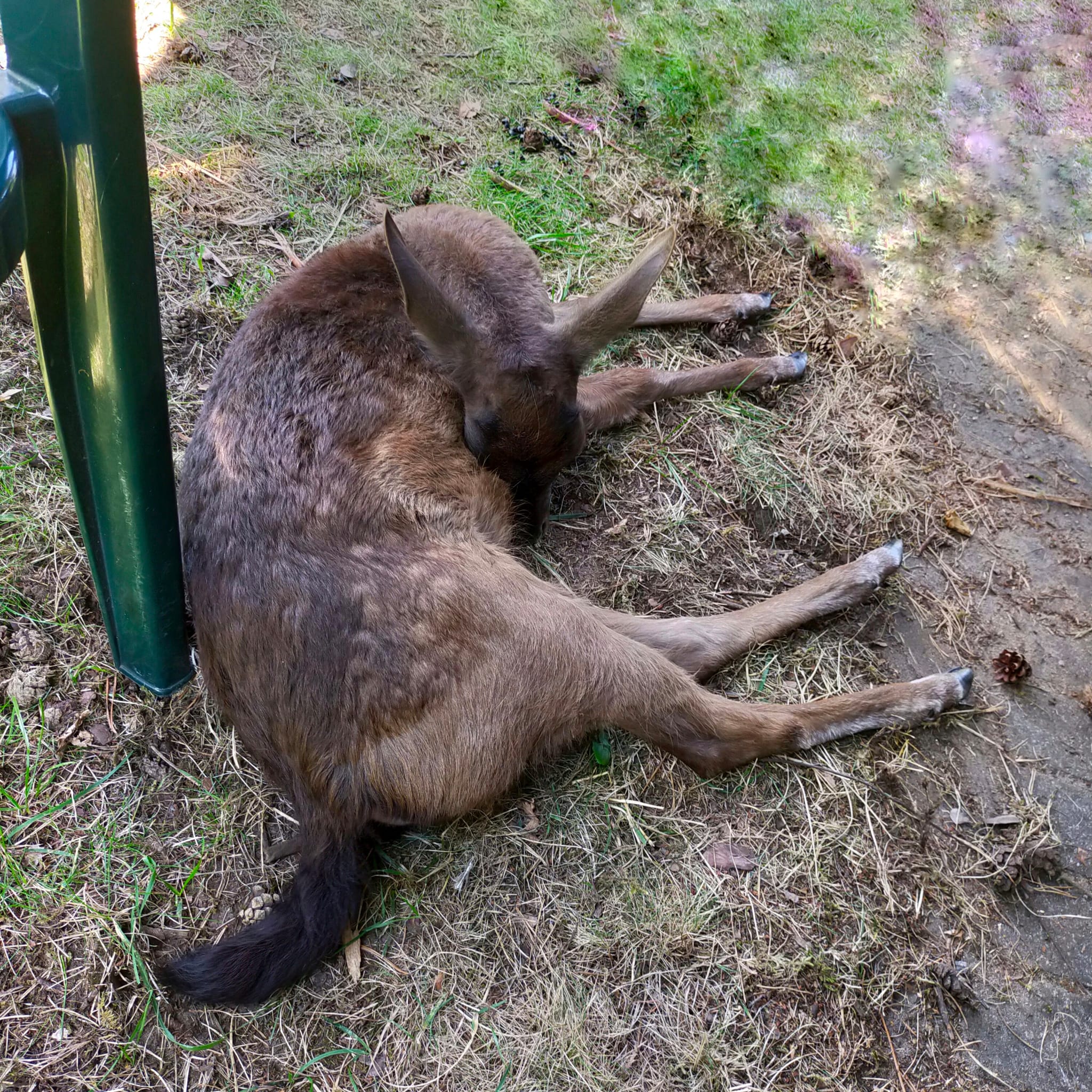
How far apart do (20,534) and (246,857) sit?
5.05ft

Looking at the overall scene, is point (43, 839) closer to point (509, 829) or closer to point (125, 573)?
point (125, 573)

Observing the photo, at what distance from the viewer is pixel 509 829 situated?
2.97m

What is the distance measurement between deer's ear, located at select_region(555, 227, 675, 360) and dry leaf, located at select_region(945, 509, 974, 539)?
1715 millimetres

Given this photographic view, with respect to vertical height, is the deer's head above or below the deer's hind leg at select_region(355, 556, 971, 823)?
above

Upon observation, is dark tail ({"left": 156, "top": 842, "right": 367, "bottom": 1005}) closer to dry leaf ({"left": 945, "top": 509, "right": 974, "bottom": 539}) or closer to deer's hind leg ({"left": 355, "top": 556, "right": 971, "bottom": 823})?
deer's hind leg ({"left": 355, "top": 556, "right": 971, "bottom": 823})

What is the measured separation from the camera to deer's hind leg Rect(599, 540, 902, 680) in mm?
3312

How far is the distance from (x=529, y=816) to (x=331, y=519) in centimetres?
123

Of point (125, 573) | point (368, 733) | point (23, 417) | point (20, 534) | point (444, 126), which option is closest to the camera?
point (368, 733)

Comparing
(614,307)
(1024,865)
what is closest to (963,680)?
(1024,865)

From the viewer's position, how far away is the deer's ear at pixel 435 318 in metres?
2.90

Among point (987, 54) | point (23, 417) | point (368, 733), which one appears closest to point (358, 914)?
point (368, 733)

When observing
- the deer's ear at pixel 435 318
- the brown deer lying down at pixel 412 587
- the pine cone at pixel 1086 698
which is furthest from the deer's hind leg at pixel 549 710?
the deer's ear at pixel 435 318

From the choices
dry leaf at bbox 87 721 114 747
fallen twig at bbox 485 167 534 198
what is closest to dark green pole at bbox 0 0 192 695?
dry leaf at bbox 87 721 114 747

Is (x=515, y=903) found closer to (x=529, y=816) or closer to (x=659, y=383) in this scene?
(x=529, y=816)
